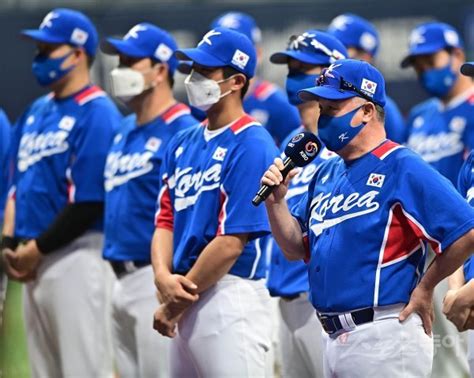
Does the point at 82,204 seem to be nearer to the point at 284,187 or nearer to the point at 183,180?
the point at 183,180

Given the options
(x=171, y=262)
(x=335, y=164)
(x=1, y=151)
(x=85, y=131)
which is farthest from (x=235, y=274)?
(x=1, y=151)

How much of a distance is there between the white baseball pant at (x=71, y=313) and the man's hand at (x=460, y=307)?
101 inches

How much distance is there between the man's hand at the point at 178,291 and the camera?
5492 millimetres

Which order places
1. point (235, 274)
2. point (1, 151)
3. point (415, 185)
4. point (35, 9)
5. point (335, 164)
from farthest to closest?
point (35, 9), point (1, 151), point (235, 274), point (335, 164), point (415, 185)

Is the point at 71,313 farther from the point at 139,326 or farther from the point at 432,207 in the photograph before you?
the point at 432,207

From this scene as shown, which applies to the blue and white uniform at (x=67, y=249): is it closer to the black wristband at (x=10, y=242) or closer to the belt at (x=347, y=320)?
the black wristband at (x=10, y=242)

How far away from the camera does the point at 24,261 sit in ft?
22.7

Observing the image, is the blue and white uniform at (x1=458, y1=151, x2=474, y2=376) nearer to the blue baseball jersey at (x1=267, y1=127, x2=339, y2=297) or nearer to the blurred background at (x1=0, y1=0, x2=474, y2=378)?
the blue baseball jersey at (x1=267, y1=127, x2=339, y2=297)

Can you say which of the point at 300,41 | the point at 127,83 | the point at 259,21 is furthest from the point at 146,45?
the point at 259,21

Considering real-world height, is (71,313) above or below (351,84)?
below

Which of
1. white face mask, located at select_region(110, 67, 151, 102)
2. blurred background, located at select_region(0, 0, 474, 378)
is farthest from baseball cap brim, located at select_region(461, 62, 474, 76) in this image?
Answer: blurred background, located at select_region(0, 0, 474, 378)

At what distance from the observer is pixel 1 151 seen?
8.23 m

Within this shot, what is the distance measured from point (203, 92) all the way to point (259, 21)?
5903 millimetres

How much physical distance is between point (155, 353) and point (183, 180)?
114cm
